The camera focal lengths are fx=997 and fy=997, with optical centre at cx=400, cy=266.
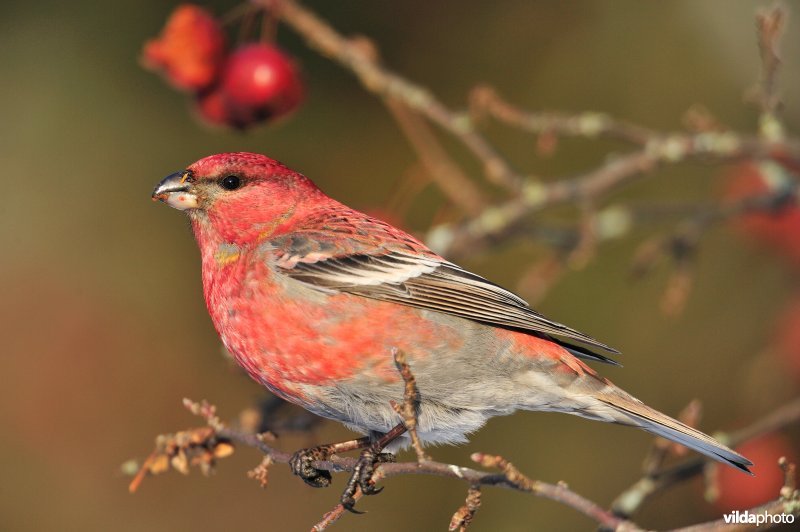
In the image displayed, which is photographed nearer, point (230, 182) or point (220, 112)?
point (230, 182)

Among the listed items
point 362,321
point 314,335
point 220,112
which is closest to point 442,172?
point 220,112

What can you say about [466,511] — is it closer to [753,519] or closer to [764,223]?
[753,519]

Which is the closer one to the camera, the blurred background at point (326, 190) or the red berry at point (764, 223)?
the red berry at point (764, 223)

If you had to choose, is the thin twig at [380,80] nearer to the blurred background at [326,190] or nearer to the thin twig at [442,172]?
the thin twig at [442,172]

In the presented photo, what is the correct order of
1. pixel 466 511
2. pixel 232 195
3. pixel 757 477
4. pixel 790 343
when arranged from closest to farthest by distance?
1. pixel 466 511
2. pixel 232 195
3. pixel 757 477
4. pixel 790 343

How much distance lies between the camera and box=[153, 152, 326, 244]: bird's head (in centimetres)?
368

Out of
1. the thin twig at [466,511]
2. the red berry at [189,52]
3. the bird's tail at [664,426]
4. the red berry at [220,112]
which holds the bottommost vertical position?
the thin twig at [466,511]

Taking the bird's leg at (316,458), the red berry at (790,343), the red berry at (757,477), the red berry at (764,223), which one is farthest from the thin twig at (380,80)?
the red berry at (790,343)

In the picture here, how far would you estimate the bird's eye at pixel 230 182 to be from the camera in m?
3.74

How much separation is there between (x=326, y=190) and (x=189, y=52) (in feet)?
6.77

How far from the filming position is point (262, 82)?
4047mm

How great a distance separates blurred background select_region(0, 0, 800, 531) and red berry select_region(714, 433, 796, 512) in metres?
0.95

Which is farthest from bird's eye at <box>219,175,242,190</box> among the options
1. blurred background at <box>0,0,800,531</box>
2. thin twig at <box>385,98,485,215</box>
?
blurred background at <box>0,0,800,531</box>

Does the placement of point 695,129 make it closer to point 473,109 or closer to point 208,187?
point 473,109
